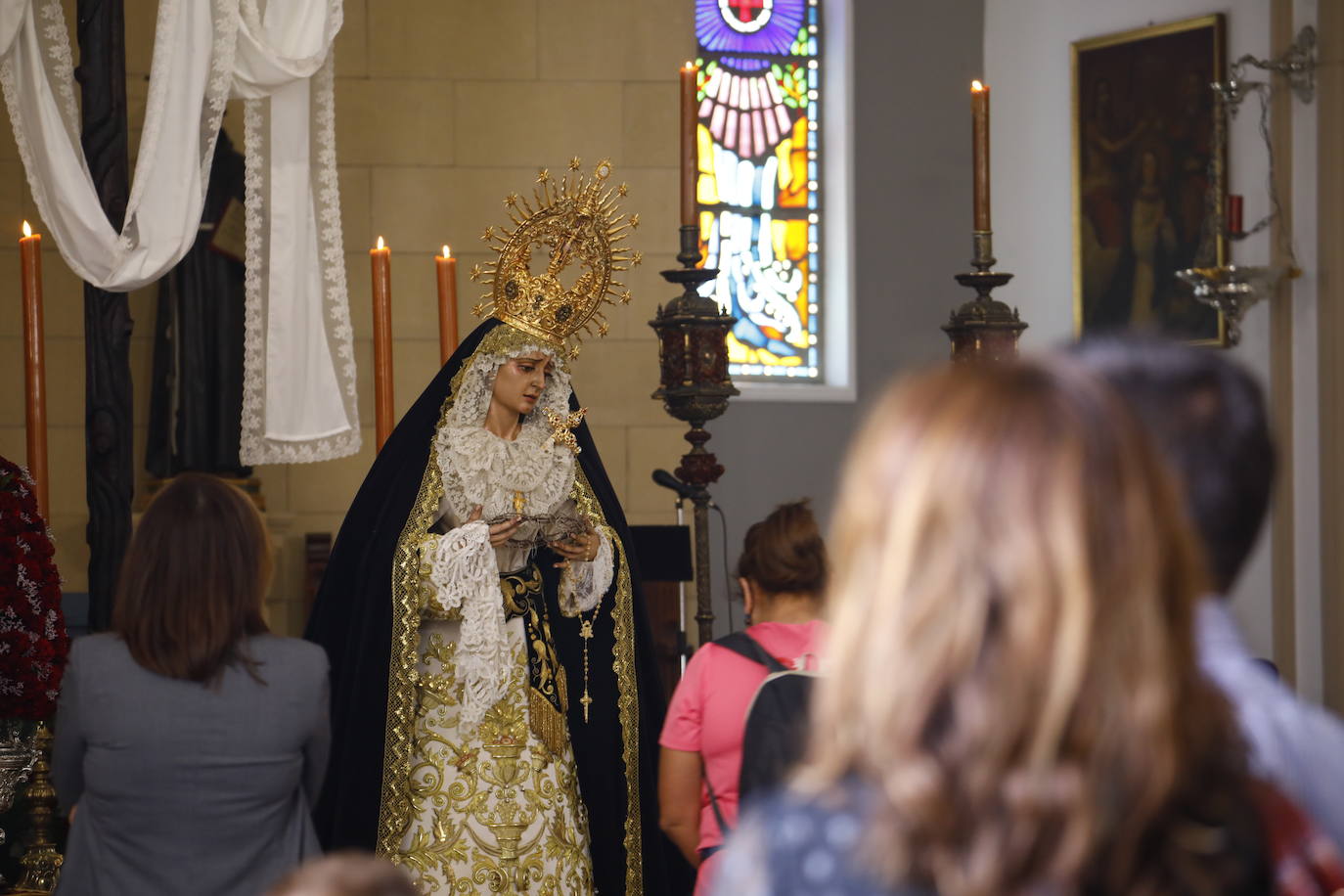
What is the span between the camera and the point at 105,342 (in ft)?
12.1

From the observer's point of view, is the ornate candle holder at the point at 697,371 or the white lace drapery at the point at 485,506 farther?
the ornate candle holder at the point at 697,371

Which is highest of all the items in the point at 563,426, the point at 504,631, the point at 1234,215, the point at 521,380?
the point at 1234,215

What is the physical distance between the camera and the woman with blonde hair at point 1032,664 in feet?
3.41

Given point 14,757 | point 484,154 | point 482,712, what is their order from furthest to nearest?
point 484,154 < point 482,712 < point 14,757

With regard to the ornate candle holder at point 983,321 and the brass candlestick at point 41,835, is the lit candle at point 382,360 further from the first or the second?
the ornate candle holder at point 983,321

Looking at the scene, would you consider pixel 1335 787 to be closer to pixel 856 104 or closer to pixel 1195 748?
pixel 1195 748

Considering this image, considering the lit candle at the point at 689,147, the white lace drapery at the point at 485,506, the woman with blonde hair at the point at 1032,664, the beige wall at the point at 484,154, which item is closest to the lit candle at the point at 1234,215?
the beige wall at the point at 484,154

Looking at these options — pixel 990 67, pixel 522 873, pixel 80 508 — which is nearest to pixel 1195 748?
pixel 522 873

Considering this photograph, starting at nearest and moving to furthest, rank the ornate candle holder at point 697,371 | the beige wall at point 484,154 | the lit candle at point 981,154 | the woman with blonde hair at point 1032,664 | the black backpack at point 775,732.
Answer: the woman with blonde hair at point 1032,664, the black backpack at point 775,732, the ornate candle holder at point 697,371, the lit candle at point 981,154, the beige wall at point 484,154

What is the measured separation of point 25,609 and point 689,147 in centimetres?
206

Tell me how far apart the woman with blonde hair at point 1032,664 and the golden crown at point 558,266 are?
287 centimetres

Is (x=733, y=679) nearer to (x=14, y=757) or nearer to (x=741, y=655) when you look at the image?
(x=741, y=655)

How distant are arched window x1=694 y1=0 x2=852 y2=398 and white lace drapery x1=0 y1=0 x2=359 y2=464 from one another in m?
4.72

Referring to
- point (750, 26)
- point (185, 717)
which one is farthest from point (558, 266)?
point (750, 26)
